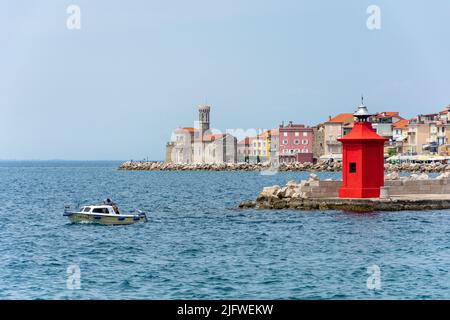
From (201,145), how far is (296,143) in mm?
27225

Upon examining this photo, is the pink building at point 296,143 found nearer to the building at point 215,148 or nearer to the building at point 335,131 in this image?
the building at point 335,131

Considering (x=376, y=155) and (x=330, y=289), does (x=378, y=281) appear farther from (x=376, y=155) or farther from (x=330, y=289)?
(x=376, y=155)

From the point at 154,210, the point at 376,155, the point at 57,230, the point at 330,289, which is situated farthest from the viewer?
the point at 154,210

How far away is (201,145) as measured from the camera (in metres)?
180

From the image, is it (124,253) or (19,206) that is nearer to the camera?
(124,253)

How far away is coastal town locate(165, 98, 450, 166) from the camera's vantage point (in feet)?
474

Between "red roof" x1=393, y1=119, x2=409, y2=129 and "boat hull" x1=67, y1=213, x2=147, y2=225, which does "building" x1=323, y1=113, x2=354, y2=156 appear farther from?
"boat hull" x1=67, y1=213, x2=147, y2=225

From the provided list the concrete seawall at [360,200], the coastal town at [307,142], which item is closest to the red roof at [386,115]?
the coastal town at [307,142]

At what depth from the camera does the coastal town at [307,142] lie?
144 metres

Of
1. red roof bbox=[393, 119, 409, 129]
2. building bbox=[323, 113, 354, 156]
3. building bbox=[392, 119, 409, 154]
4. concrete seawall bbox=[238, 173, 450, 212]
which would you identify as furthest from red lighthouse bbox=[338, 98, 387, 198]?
red roof bbox=[393, 119, 409, 129]

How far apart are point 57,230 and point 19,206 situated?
69.3ft

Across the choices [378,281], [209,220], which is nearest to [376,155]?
[209,220]
